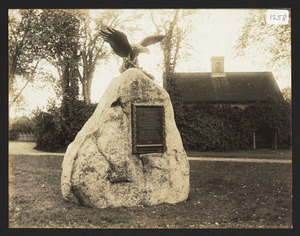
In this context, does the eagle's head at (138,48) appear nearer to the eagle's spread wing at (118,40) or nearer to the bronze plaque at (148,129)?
the eagle's spread wing at (118,40)

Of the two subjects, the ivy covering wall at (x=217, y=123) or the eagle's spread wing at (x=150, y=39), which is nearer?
the eagle's spread wing at (x=150, y=39)

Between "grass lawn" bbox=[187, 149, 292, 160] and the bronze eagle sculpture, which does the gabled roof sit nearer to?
"grass lawn" bbox=[187, 149, 292, 160]

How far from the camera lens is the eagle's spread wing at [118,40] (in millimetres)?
5890

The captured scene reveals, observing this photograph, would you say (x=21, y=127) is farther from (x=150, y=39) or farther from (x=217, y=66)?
(x=217, y=66)

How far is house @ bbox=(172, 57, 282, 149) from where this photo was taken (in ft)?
26.6

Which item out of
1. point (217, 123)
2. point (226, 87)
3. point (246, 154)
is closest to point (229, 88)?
point (226, 87)

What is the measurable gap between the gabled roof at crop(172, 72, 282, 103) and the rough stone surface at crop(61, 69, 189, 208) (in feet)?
10.9

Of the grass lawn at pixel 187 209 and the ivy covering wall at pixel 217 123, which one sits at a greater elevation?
the ivy covering wall at pixel 217 123

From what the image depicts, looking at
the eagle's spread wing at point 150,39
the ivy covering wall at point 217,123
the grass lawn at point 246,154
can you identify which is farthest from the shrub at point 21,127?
the grass lawn at point 246,154

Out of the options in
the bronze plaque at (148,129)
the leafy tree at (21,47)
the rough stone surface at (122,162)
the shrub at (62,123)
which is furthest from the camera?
the shrub at (62,123)

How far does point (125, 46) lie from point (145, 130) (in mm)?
1971

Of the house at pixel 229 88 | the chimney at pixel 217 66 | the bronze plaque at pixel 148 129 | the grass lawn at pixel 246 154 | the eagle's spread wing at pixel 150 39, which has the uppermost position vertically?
the eagle's spread wing at pixel 150 39

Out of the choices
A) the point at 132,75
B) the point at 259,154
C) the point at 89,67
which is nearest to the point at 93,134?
the point at 132,75

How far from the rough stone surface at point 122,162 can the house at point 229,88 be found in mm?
3052
